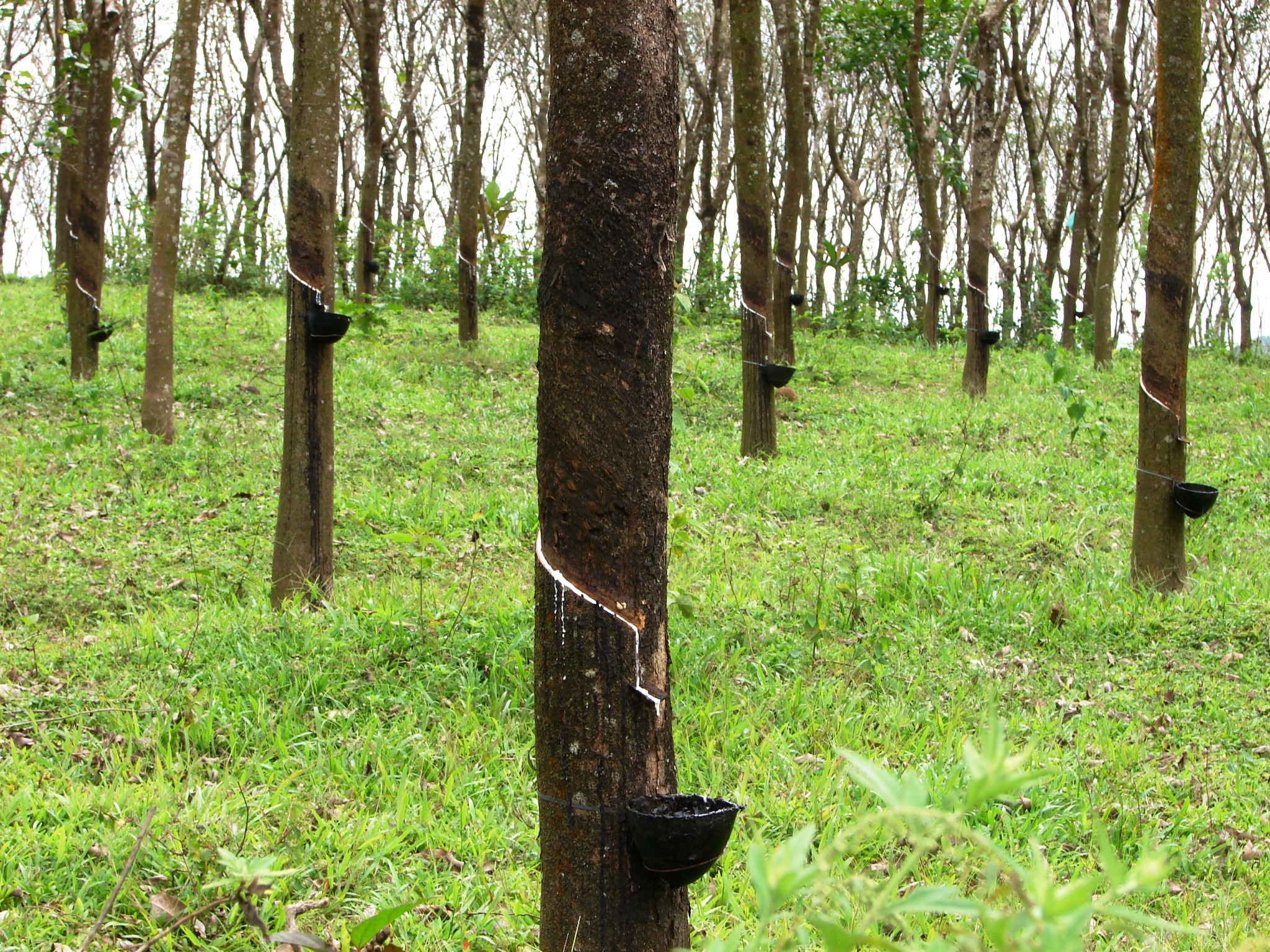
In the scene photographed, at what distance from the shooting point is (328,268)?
17.2 ft

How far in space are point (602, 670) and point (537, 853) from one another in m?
1.48

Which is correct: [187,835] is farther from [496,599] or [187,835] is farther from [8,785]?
[496,599]

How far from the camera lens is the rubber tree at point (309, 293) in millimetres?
5184

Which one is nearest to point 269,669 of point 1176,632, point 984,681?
point 984,681

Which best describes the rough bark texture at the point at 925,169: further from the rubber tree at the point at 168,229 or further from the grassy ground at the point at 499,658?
the rubber tree at the point at 168,229

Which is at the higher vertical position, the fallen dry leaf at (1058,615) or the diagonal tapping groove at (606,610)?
the diagonal tapping groove at (606,610)

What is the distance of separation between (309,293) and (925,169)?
36.7 feet

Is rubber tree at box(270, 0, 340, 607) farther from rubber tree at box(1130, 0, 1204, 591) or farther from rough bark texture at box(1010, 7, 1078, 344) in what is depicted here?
rough bark texture at box(1010, 7, 1078, 344)

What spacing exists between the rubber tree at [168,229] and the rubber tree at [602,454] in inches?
276

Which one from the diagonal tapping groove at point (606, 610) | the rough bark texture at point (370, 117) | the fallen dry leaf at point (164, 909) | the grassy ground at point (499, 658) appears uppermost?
the rough bark texture at point (370, 117)

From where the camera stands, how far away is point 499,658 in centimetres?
465

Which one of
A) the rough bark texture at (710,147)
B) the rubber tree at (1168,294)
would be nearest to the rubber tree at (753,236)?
the rubber tree at (1168,294)

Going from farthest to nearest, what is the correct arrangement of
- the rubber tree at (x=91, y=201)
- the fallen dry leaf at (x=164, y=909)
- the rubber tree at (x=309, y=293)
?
the rubber tree at (x=91, y=201) < the rubber tree at (x=309, y=293) < the fallen dry leaf at (x=164, y=909)

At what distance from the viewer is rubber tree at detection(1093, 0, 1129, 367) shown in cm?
1266
